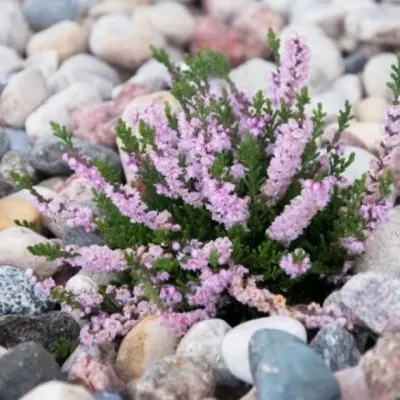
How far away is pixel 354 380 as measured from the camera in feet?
7.33

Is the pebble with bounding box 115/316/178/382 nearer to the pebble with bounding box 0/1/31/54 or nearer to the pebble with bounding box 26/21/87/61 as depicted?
the pebble with bounding box 26/21/87/61

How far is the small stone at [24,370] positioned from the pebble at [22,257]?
769 mm

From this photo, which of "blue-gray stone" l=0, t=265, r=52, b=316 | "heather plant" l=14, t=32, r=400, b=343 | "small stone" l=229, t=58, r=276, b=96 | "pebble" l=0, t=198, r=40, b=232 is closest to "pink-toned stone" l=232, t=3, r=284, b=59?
"small stone" l=229, t=58, r=276, b=96

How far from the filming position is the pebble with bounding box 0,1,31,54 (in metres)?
4.93

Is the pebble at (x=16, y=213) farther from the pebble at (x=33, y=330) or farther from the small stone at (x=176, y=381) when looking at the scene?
the small stone at (x=176, y=381)

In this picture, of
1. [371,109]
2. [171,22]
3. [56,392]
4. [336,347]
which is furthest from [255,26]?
[56,392]

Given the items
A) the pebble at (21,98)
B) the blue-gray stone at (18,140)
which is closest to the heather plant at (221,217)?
the blue-gray stone at (18,140)

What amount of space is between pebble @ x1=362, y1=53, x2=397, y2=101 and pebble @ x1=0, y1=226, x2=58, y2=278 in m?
1.97

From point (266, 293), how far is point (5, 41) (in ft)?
9.40

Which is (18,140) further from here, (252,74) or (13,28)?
(252,74)

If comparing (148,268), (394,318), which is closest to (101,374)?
(148,268)

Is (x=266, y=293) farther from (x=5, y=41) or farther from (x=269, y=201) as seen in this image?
(x=5, y=41)

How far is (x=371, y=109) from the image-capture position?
166 inches

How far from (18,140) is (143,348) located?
5.93ft
